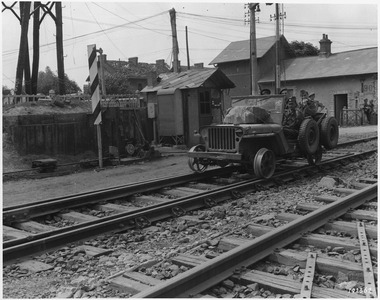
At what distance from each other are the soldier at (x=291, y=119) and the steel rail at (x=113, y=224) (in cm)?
267

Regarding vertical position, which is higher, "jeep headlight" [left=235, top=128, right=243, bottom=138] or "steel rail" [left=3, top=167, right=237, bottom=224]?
"jeep headlight" [left=235, top=128, right=243, bottom=138]

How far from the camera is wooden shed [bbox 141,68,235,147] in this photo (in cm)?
1700

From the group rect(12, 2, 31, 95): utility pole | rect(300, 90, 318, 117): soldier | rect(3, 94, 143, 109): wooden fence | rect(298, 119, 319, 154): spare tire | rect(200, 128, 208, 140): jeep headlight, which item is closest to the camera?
rect(200, 128, 208, 140): jeep headlight

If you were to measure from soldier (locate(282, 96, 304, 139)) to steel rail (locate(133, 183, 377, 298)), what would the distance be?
4407 mm

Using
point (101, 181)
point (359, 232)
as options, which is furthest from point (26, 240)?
point (101, 181)

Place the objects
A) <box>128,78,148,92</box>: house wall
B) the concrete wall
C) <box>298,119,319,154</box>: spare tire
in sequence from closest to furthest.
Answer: <box>298,119,319,154</box>: spare tire, the concrete wall, <box>128,78,148,92</box>: house wall

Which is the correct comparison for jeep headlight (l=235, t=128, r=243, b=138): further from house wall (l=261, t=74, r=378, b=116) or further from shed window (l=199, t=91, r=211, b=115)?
house wall (l=261, t=74, r=378, b=116)

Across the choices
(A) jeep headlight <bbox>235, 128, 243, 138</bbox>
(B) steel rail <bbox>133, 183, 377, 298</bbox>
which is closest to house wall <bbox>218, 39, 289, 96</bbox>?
(A) jeep headlight <bbox>235, 128, 243, 138</bbox>

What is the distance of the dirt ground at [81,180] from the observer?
29.2ft

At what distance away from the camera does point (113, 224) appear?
6004 millimetres

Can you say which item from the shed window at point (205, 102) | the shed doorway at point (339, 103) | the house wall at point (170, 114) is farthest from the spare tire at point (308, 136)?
the shed doorway at point (339, 103)

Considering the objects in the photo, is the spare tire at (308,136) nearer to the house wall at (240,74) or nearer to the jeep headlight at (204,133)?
the jeep headlight at (204,133)

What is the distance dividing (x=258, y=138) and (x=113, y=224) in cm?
462

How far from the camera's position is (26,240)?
5312mm
